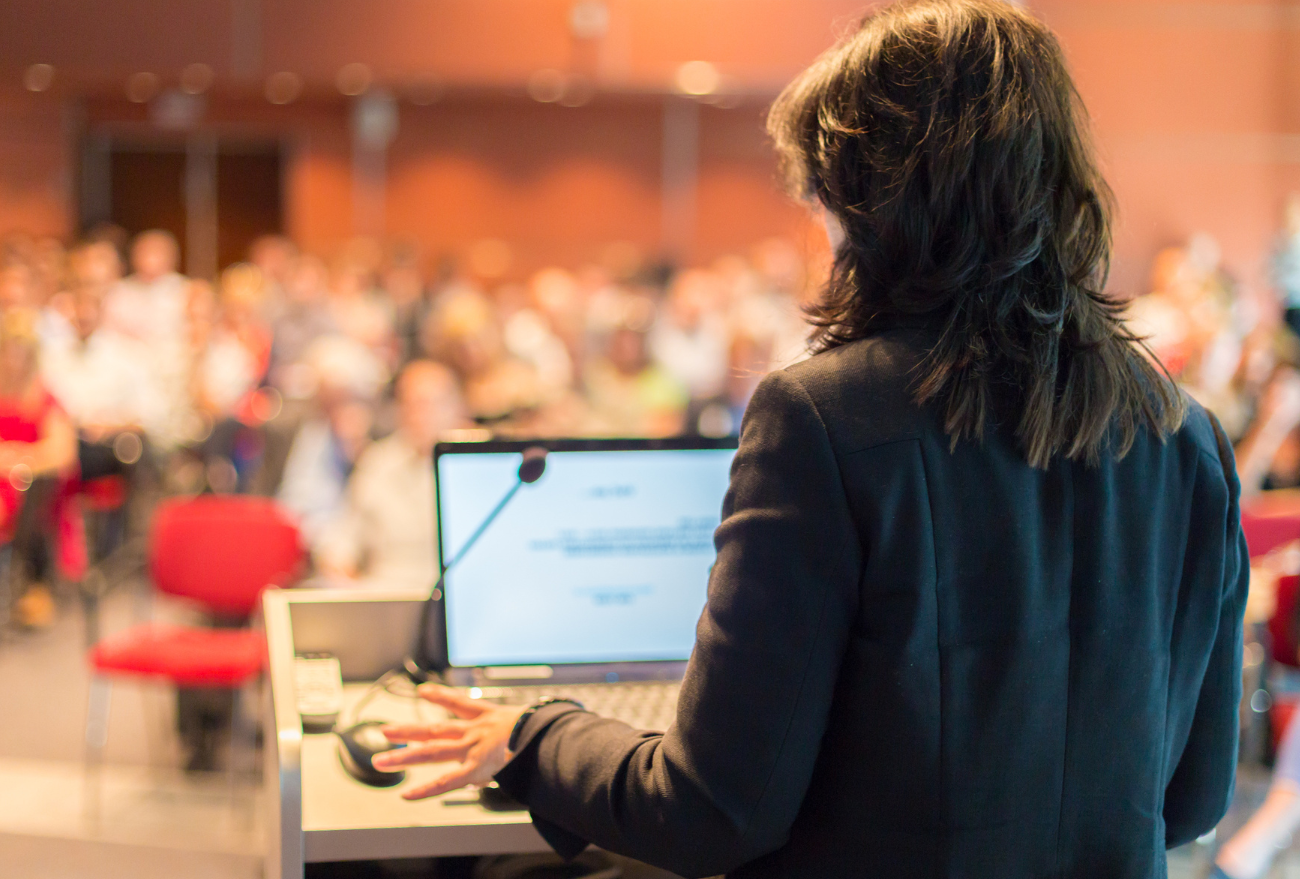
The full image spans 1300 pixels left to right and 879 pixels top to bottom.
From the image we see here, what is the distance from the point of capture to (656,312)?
25.1ft

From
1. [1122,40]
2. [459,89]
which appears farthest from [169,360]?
[1122,40]

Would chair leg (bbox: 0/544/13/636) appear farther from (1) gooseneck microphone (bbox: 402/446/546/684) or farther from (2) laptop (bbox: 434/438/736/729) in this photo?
(2) laptop (bbox: 434/438/736/729)

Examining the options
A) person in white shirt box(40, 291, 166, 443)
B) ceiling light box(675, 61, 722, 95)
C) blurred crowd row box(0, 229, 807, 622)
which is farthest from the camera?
ceiling light box(675, 61, 722, 95)

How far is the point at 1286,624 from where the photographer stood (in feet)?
9.84

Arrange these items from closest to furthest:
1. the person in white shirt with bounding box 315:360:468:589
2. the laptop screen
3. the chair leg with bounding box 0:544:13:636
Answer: the laptop screen < the person in white shirt with bounding box 315:360:468:589 < the chair leg with bounding box 0:544:13:636

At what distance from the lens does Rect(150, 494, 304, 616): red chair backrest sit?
11.1ft

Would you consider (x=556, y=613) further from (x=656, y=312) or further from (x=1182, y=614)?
(x=656, y=312)

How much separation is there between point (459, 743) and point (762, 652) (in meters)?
0.36

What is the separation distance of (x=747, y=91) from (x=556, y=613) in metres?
7.54

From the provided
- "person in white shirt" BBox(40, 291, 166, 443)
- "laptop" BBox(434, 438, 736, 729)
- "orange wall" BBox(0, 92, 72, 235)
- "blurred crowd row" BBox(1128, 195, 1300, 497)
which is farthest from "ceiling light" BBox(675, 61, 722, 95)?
"laptop" BBox(434, 438, 736, 729)

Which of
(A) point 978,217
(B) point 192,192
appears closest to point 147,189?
(B) point 192,192

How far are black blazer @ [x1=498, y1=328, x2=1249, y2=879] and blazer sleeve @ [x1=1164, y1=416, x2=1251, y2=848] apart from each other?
134 mm

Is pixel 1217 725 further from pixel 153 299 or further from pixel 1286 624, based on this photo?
pixel 153 299

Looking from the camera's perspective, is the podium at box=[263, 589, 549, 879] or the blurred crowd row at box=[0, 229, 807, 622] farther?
the blurred crowd row at box=[0, 229, 807, 622]
